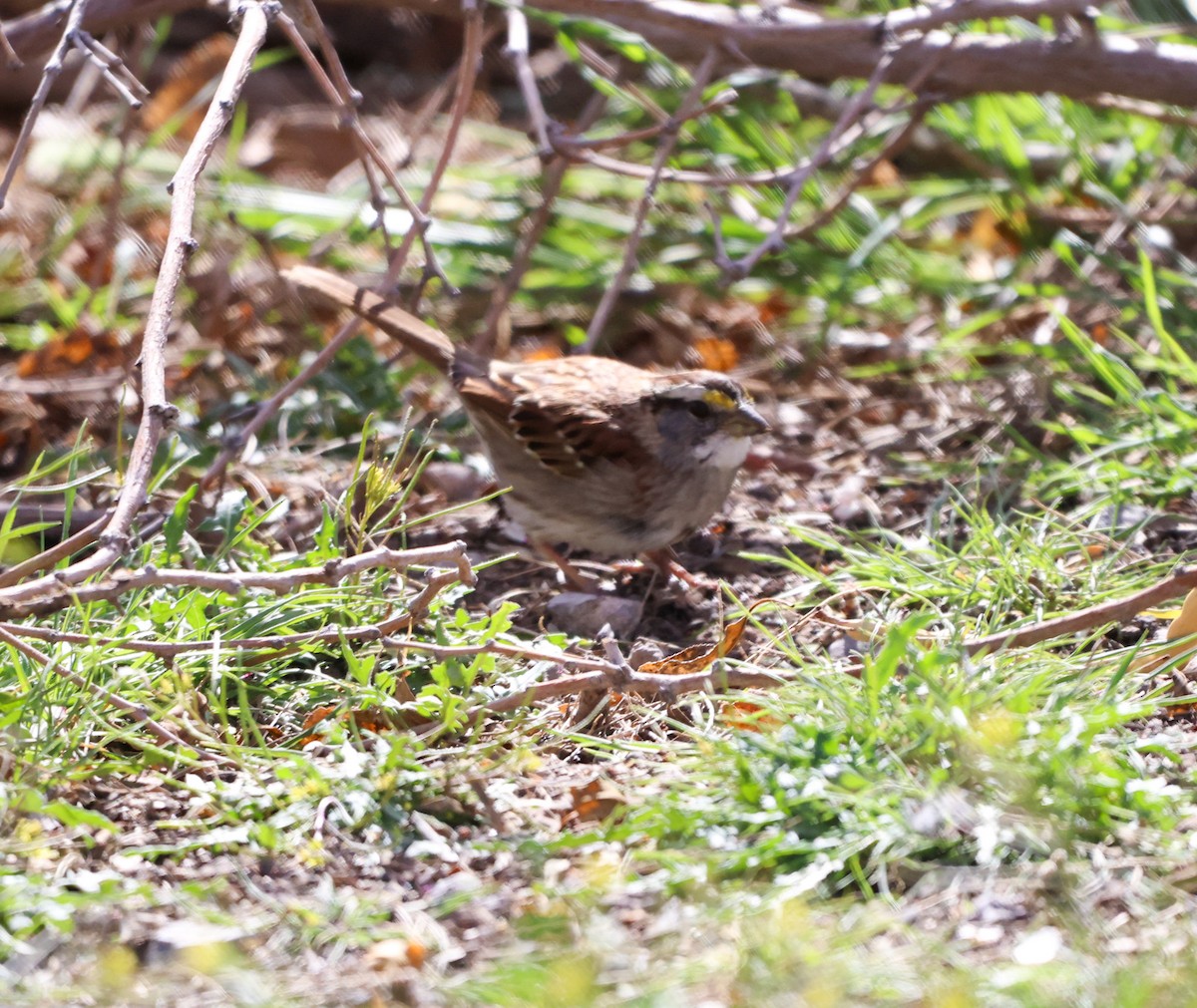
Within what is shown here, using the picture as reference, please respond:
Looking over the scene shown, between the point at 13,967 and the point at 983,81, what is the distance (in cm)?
398

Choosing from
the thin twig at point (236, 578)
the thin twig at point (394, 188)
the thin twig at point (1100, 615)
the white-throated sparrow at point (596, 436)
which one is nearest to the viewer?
the thin twig at point (236, 578)

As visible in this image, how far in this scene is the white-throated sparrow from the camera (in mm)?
4219

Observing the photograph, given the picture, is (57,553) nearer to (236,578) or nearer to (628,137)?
(236,578)

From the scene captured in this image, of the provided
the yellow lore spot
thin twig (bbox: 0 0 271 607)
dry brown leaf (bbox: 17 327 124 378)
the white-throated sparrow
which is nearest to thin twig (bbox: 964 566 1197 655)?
the white-throated sparrow

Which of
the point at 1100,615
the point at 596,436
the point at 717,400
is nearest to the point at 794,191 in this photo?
the point at 717,400

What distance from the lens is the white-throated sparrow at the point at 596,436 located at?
4219 millimetres

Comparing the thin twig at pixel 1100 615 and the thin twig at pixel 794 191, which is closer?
the thin twig at pixel 1100 615

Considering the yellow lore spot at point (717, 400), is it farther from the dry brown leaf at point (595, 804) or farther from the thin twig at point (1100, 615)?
the dry brown leaf at point (595, 804)

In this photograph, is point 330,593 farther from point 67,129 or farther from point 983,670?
point 67,129

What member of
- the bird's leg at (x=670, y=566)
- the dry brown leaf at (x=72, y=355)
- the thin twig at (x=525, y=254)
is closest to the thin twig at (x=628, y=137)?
the thin twig at (x=525, y=254)

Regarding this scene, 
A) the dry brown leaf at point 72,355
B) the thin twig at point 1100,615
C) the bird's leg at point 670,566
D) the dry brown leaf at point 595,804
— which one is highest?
the thin twig at point 1100,615

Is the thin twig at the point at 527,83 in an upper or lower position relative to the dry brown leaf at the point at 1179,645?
upper

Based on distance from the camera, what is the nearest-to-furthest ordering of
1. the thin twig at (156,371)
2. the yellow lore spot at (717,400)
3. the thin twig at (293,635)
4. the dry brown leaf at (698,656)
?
the thin twig at (156,371), the thin twig at (293,635), the dry brown leaf at (698,656), the yellow lore spot at (717,400)

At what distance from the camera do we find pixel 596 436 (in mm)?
4418
